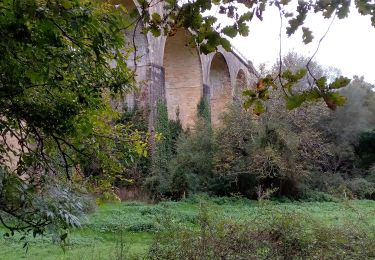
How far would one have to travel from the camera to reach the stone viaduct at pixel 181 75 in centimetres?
2042

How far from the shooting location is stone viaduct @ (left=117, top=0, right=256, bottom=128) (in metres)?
20.4

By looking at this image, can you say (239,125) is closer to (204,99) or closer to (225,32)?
(204,99)

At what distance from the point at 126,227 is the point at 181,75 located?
1507 centimetres

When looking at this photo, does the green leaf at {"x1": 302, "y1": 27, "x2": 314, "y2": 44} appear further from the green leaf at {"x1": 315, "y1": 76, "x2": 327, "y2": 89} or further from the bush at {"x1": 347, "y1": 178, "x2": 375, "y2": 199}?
the bush at {"x1": 347, "y1": 178, "x2": 375, "y2": 199}

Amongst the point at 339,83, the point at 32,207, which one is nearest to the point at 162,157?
the point at 32,207

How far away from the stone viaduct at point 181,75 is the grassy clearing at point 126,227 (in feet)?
16.8

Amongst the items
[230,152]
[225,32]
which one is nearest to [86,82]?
[225,32]

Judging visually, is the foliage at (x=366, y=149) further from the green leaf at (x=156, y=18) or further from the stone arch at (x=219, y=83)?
the green leaf at (x=156, y=18)

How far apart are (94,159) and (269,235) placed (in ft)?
7.12

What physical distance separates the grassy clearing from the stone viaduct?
513 centimetres

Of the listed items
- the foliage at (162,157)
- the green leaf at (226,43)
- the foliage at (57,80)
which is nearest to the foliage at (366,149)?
the foliage at (162,157)

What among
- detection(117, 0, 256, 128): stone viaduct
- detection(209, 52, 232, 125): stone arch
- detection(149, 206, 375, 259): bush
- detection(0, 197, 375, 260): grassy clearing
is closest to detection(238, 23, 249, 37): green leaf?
detection(149, 206, 375, 259): bush

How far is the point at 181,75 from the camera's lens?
82.6ft

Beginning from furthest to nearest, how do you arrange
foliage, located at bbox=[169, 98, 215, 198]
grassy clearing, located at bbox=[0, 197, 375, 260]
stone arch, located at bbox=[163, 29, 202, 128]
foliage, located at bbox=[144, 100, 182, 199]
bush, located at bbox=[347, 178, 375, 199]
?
stone arch, located at bbox=[163, 29, 202, 128]
bush, located at bbox=[347, 178, 375, 199]
foliage, located at bbox=[144, 100, 182, 199]
foliage, located at bbox=[169, 98, 215, 198]
grassy clearing, located at bbox=[0, 197, 375, 260]
